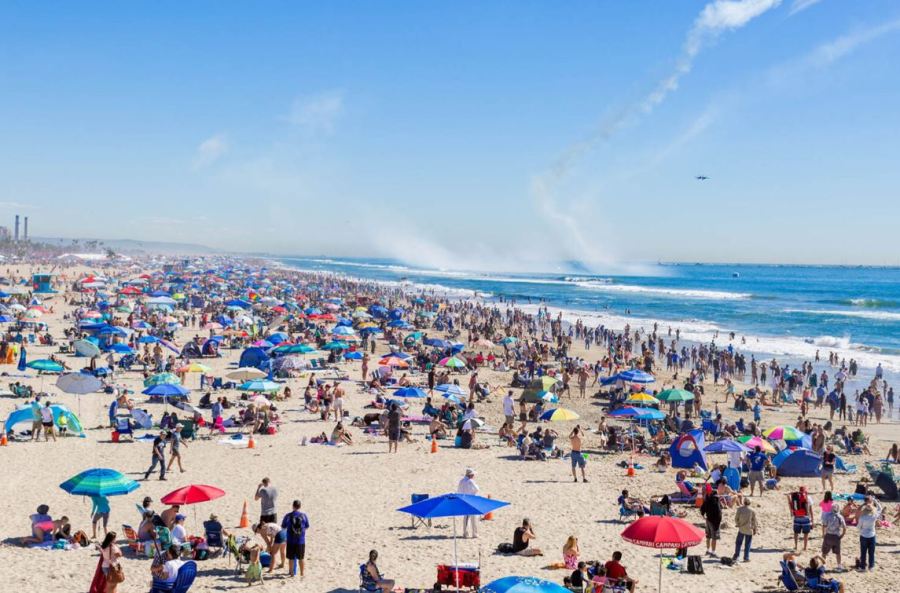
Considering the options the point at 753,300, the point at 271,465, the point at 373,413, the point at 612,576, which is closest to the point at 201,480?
the point at 271,465

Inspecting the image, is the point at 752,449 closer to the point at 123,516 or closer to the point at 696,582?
the point at 696,582

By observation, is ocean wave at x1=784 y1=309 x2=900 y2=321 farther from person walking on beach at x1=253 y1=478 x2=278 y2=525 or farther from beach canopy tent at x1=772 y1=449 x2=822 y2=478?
person walking on beach at x1=253 y1=478 x2=278 y2=525

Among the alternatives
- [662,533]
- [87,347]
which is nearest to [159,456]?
[662,533]

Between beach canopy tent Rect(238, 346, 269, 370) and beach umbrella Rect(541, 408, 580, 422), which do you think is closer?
beach umbrella Rect(541, 408, 580, 422)

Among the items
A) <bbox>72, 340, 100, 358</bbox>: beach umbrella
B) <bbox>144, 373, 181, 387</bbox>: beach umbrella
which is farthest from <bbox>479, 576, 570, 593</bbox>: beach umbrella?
<bbox>72, 340, 100, 358</bbox>: beach umbrella

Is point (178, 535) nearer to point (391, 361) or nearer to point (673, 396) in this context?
point (673, 396)

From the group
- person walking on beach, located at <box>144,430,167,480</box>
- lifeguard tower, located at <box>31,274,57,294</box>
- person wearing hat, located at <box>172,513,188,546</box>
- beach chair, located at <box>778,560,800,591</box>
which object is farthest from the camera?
lifeguard tower, located at <box>31,274,57,294</box>

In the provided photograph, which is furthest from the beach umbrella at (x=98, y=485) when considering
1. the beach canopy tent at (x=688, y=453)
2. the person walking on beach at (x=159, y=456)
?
the beach canopy tent at (x=688, y=453)

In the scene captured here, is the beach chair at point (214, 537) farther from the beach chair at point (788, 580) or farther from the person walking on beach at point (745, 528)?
the beach chair at point (788, 580)
